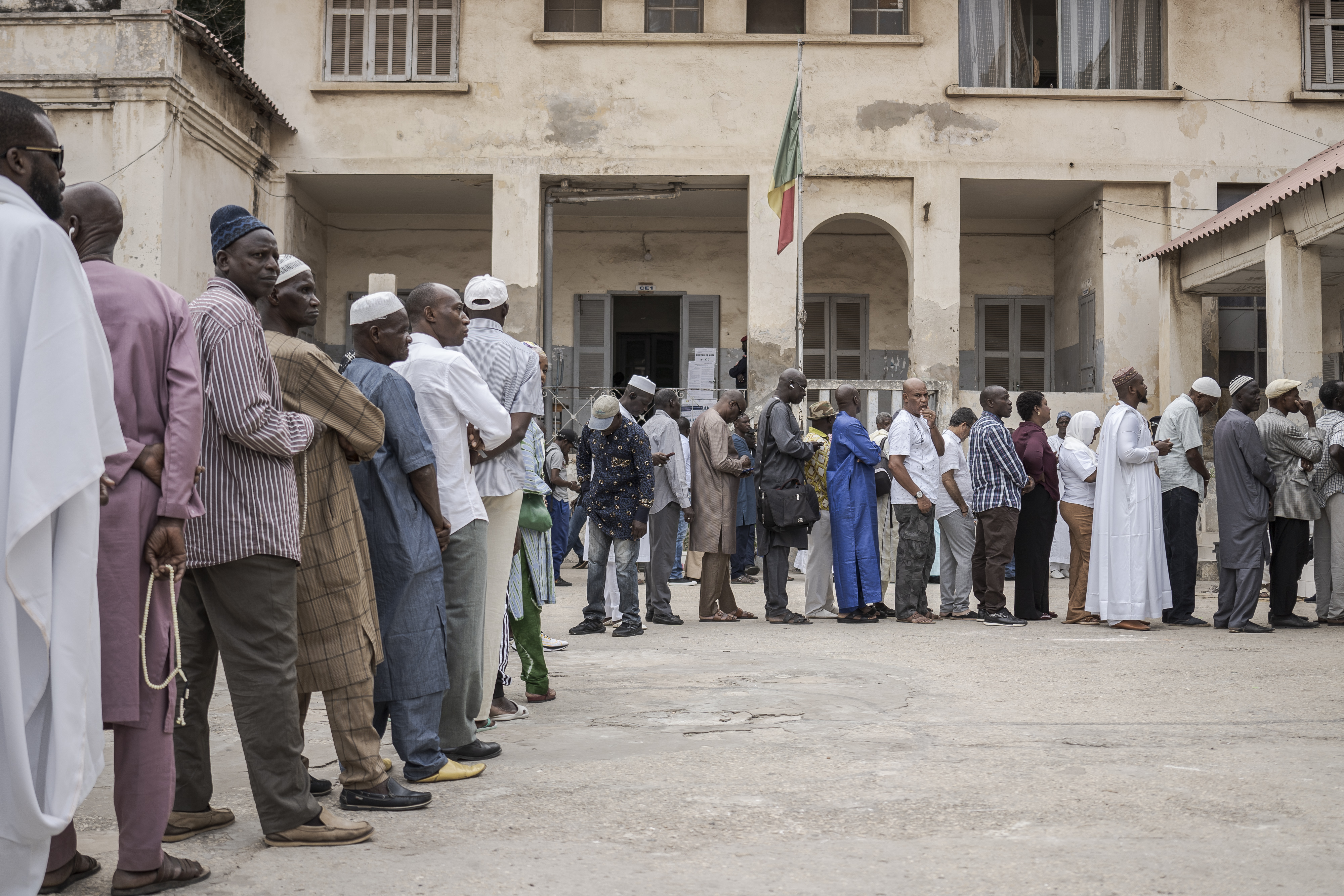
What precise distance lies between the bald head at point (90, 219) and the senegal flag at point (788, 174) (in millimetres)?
12065

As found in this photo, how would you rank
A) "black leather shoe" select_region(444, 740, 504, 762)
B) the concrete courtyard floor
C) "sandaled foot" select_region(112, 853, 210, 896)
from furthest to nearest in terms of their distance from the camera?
"black leather shoe" select_region(444, 740, 504, 762) → the concrete courtyard floor → "sandaled foot" select_region(112, 853, 210, 896)

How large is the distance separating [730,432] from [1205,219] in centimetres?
1033

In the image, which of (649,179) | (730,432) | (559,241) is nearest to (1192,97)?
(649,179)

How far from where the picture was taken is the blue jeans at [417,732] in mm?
4207

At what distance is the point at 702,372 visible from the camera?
18438 millimetres

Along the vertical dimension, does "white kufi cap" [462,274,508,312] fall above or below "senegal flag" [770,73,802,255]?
below

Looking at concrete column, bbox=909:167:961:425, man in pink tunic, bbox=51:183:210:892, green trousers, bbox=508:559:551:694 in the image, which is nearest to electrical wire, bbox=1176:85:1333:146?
concrete column, bbox=909:167:961:425

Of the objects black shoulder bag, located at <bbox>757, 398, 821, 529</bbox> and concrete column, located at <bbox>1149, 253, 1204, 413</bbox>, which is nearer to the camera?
black shoulder bag, located at <bbox>757, 398, 821, 529</bbox>

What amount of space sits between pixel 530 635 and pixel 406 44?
1368 centimetres

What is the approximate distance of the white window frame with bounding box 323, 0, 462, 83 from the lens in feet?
57.4

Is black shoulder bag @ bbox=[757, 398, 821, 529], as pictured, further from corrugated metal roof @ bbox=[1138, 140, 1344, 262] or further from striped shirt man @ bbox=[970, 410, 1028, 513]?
corrugated metal roof @ bbox=[1138, 140, 1344, 262]

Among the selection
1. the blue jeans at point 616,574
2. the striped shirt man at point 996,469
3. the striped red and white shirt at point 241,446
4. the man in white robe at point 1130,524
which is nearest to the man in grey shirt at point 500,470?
the striped red and white shirt at point 241,446

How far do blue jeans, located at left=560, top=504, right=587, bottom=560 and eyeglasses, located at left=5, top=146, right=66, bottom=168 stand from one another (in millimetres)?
9024

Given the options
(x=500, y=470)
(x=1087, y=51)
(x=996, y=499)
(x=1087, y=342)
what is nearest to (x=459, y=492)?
(x=500, y=470)
